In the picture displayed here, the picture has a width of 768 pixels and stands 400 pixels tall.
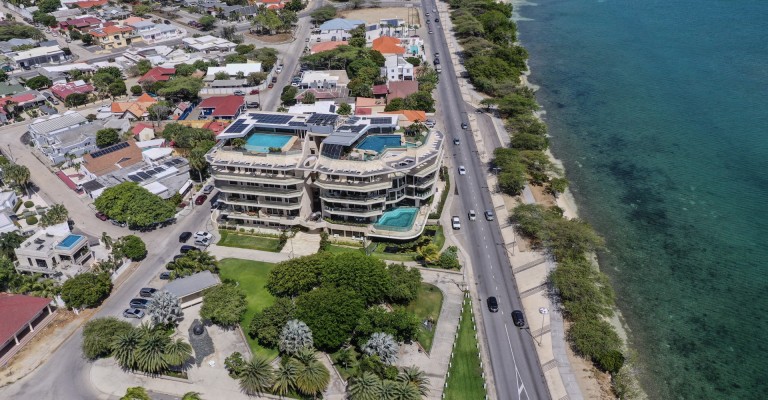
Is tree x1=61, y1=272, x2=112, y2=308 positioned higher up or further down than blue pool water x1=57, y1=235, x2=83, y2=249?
further down

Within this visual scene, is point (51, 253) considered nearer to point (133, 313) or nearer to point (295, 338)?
point (133, 313)

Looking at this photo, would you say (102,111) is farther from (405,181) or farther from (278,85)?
(405,181)

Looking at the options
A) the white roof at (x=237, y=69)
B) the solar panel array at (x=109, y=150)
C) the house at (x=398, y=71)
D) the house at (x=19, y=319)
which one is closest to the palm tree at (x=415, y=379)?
the house at (x=19, y=319)

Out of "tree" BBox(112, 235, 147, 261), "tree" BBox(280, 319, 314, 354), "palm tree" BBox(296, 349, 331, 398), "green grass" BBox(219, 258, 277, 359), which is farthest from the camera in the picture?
"tree" BBox(112, 235, 147, 261)

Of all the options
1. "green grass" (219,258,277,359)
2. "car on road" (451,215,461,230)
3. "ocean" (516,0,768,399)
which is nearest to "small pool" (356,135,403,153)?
"car on road" (451,215,461,230)

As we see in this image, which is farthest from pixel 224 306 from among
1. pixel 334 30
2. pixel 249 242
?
pixel 334 30

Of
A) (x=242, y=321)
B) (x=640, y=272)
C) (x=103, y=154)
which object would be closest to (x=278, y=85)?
(x=103, y=154)

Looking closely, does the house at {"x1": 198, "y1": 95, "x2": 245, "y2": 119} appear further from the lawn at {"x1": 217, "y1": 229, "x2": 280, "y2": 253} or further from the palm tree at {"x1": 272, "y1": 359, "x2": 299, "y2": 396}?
the palm tree at {"x1": 272, "y1": 359, "x2": 299, "y2": 396}
